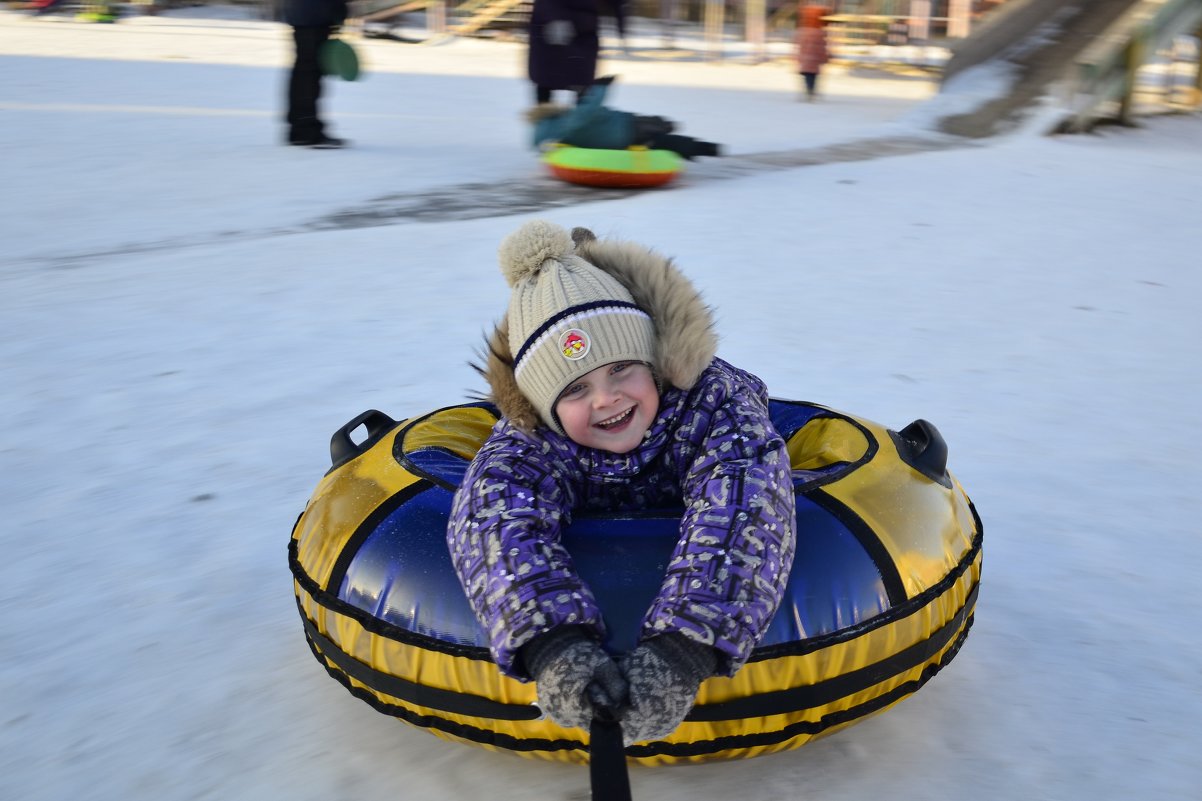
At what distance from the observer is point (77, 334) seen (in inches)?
161

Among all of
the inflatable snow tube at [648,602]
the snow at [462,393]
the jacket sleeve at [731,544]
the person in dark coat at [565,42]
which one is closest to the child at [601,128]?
the snow at [462,393]

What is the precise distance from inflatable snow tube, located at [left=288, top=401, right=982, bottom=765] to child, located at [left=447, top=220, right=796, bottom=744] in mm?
68

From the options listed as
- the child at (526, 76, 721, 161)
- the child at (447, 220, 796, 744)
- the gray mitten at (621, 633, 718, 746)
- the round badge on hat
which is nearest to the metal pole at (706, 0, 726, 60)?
the child at (526, 76, 721, 161)

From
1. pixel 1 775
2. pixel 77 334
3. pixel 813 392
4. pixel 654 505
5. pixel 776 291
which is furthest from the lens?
pixel 776 291

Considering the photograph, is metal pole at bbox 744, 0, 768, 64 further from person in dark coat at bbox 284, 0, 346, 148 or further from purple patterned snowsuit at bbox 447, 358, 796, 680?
purple patterned snowsuit at bbox 447, 358, 796, 680

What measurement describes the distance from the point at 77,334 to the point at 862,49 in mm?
13818

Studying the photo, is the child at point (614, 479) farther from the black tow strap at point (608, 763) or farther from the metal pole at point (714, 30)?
the metal pole at point (714, 30)

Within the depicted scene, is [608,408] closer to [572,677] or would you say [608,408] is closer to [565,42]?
[572,677]

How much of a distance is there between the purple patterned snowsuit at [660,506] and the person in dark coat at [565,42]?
5695 mm

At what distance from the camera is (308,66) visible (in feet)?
25.0

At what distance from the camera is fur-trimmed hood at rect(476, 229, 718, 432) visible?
6.41ft

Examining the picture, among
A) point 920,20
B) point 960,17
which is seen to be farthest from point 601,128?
point 960,17

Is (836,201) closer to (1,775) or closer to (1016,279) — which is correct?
(1016,279)

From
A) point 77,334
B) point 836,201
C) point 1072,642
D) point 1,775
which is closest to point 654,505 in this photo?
point 1072,642
